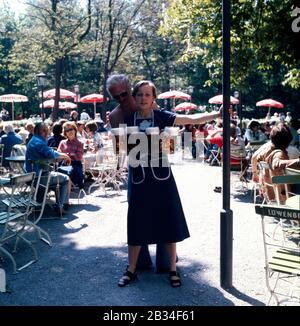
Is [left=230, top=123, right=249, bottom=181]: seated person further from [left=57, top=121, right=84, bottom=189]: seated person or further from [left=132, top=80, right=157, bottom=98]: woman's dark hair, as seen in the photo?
[left=132, top=80, right=157, bottom=98]: woman's dark hair

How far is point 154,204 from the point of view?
4.01 m

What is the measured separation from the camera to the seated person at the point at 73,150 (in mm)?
8242

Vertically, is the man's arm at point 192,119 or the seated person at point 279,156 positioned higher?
the man's arm at point 192,119

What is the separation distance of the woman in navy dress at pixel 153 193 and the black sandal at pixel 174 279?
319 millimetres

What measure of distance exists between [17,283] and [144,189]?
5.14 ft

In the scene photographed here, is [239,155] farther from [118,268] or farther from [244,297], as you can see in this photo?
[244,297]

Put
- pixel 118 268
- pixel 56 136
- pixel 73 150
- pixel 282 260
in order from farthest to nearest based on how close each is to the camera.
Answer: pixel 56 136
pixel 73 150
pixel 118 268
pixel 282 260

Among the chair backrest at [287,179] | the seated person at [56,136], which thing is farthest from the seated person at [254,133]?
the chair backrest at [287,179]

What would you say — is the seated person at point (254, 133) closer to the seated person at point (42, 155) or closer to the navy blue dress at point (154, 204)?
the seated person at point (42, 155)

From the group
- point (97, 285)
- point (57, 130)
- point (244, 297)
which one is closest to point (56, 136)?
point (57, 130)

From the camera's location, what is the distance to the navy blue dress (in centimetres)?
397

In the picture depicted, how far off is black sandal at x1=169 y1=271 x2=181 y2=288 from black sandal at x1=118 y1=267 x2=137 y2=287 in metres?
0.36

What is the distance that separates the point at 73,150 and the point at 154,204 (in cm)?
451
